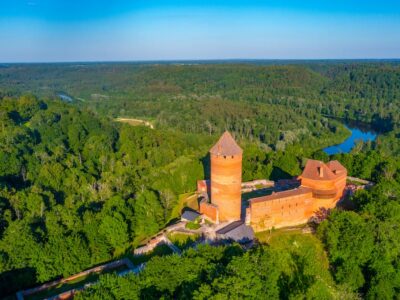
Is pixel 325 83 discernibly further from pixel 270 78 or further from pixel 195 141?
pixel 195 141

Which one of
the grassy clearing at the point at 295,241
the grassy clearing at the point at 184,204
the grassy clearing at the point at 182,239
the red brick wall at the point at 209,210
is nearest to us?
the grassy clearing at the point at 295,241

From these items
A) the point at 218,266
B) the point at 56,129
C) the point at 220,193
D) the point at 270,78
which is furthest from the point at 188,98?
the point at 218,266

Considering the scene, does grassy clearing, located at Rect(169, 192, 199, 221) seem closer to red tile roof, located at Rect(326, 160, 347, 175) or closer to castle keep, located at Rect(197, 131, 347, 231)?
castle keep, located at Rect(197, 131, 347, 231)

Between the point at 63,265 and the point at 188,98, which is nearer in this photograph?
the point at 63,265

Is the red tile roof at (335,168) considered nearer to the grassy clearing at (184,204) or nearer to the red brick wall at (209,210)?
the red brick wall at (209,210)

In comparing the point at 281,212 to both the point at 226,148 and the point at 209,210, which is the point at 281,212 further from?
the point at 226,148

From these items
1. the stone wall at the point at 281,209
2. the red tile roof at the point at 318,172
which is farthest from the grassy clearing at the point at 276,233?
the red tile roof at the point at 318,172

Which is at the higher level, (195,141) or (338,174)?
(338,174)

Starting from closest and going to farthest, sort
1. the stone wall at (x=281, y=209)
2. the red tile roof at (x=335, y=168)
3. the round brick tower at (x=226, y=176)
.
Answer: the round brick tower at (x=226, y=176) → the stone wall at (x=281, y=209) → the red tile roof at (x=335, y=168)
